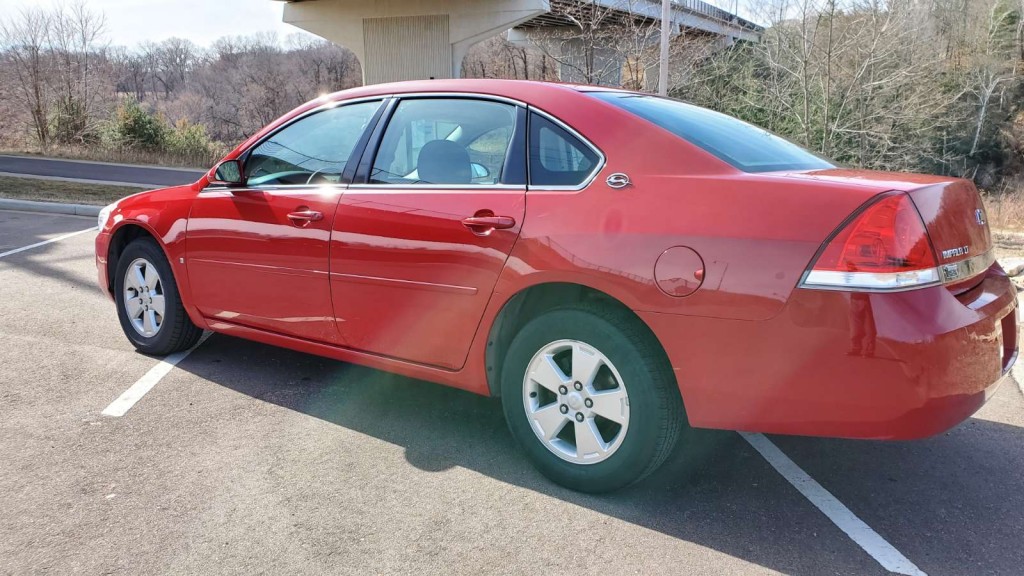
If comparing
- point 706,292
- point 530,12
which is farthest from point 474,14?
point 706,292

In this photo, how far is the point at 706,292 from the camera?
253cm

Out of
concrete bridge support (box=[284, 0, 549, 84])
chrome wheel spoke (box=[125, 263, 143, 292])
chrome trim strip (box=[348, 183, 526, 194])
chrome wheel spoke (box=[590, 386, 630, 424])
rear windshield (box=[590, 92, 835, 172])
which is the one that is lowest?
chrome wheel spoke (box=[590, 386, 630, 424])

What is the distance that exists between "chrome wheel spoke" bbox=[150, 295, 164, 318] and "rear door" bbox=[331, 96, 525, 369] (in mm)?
1607

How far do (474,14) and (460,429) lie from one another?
27.4 metres

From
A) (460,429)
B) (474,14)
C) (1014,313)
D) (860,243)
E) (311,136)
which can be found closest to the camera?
(860,243)

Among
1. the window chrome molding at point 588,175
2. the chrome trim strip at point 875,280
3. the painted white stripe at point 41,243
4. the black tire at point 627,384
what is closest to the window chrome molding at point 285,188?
the window chrome molding at point 588,175

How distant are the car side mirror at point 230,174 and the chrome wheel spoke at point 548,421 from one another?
216cm

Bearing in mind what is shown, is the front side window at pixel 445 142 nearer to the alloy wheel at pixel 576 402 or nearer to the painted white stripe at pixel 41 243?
the alloy wheel at pixel 576 402

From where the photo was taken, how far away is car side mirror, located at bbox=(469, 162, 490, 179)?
3184mm

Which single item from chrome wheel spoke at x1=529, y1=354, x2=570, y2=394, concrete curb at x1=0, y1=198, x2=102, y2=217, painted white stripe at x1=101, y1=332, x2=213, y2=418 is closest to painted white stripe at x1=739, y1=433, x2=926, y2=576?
chrome wheel spoke at x1=529, y1=354, x2=570, y2=394

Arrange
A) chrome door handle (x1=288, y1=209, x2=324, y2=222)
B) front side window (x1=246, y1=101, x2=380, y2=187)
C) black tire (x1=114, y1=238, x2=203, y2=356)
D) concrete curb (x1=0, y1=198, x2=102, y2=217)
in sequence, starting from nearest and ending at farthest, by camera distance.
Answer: chrome door handle (x1=288, y1=209, x2=324, y2=222) → front side window (x1=246, y1=101, x2=380, y2=187) → black tire (x1=114, y1=238, x2=203, y2=356) → concrete curb (x1=0, y1=198, x2=102, y2=217)

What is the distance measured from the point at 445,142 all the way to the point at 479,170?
0.31 metres

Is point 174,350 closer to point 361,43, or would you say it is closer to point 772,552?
point 772,552

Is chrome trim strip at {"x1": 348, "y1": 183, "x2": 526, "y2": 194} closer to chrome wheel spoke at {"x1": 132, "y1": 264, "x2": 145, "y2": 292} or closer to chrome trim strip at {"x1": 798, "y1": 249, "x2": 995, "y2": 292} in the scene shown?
chrome trim strip at {"x1": 798, "y1": 249, "x2": 995, "y2": 292}
